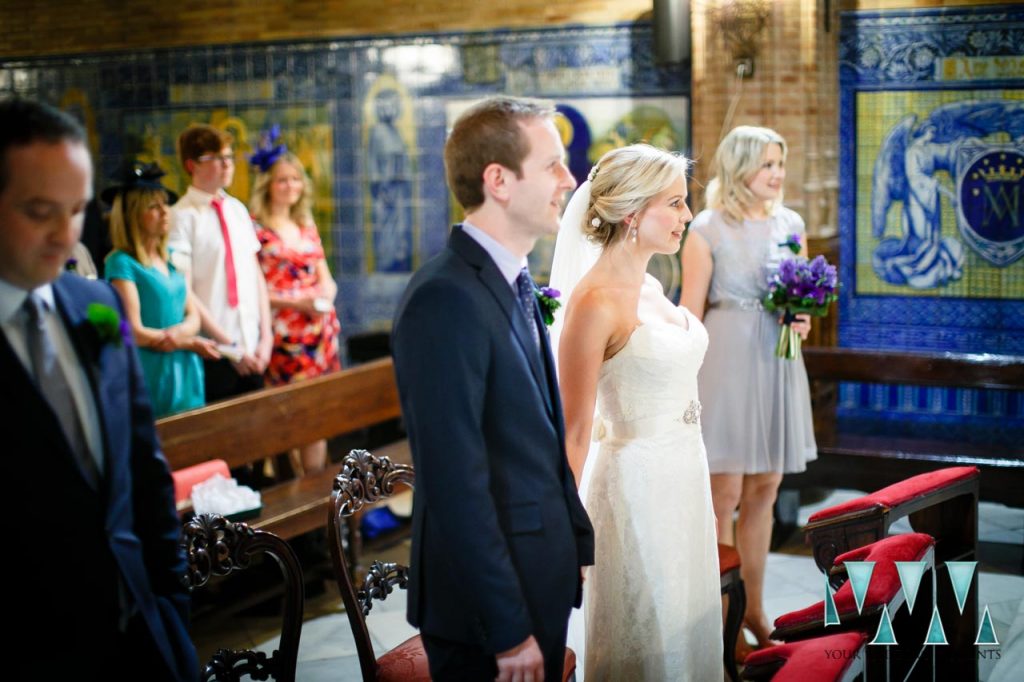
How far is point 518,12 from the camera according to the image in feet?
26.8

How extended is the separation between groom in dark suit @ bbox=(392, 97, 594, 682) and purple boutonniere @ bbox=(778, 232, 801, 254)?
8.32 feet

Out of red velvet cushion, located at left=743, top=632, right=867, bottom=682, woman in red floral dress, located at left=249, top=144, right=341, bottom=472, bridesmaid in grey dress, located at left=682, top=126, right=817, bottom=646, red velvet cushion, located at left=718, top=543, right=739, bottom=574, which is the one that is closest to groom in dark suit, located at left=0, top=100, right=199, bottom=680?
red velvet cushion, located at left=743, top=632, right=867, bottom=682

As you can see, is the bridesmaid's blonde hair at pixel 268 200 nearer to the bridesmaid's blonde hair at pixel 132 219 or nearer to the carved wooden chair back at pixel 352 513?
the bridesmaid's blonde hair at pixel 132 219

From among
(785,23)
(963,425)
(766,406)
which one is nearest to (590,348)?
(766,406)

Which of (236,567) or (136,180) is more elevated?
(136,180)

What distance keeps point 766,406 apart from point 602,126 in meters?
3.67

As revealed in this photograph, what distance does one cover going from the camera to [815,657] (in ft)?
9.84

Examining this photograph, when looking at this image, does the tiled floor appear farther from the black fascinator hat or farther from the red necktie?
the black fascinator hat

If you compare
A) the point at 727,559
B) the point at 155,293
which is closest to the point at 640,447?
the point at 727,559

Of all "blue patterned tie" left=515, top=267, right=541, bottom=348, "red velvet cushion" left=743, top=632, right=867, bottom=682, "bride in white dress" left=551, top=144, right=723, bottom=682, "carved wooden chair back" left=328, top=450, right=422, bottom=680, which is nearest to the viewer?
"blue patterned tie" left=515, top=267, right=541, bottom=348

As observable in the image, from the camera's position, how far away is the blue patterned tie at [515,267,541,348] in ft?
8.01

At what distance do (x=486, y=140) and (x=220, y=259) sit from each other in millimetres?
3997

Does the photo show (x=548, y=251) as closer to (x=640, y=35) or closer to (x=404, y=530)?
(x=640, y=35)

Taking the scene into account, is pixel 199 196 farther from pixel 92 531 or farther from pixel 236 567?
pixel 92 531
